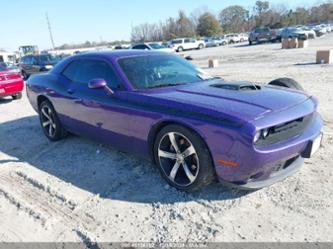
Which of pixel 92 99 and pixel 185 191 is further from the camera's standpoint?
pixel 92 99

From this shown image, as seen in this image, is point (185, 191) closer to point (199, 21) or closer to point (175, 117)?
point (175, 117)

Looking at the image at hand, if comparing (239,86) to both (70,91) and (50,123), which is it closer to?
(70,91)

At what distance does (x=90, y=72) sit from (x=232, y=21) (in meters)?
106

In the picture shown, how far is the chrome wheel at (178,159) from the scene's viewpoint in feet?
10.7

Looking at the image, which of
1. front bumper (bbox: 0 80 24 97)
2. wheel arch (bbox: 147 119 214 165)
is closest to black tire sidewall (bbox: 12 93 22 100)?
front bumper (bbox: 0 80 24 97)

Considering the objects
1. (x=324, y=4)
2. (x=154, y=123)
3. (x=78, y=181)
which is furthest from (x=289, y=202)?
(x=324, y=4)

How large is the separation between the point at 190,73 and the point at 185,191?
1.83 metres

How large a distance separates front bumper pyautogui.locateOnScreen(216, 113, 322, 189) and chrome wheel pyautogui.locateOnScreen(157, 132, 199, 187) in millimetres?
350

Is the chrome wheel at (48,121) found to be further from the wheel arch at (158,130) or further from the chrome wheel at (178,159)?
the chrome wheel at (178,159)

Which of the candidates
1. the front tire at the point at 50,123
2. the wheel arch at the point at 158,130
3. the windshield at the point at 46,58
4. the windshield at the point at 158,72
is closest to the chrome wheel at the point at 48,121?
the front tire at the point at 50,123

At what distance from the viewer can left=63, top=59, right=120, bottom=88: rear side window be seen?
411cm

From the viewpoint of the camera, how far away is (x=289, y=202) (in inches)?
123

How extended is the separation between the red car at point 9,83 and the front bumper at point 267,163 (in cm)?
935

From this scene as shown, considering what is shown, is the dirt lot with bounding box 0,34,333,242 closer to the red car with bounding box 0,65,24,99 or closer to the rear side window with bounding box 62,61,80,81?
the rear side window with bounding box 62,61,80,81
